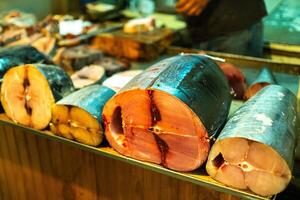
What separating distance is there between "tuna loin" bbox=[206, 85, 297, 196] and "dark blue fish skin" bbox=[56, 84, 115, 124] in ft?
2.42

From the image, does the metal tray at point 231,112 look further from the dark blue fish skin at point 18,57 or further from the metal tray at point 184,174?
the dark blue fish skin at point 18,57

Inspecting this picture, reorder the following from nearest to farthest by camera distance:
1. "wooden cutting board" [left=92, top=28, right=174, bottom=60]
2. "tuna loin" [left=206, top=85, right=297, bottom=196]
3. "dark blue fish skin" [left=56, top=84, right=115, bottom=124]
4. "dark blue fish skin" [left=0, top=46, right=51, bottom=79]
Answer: "tuna loin" [left=206, top=85, right=297, bottom=196] → "dark blue fish skin" [left=56, top=84, right=115, bottom=124] → "dark blue fish skin" [left=0, top=46, right=51, bottom=79] → "wooden cutting board" [left=92, top=28, right=174, bottom=60]

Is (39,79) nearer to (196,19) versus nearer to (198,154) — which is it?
(198,154)

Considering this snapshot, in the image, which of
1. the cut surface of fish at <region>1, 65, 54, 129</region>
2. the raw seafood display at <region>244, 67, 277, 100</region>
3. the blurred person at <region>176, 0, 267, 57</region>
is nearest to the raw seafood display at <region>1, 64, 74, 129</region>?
the cut surface of fish at <region>1, 65, 54, 129</region>

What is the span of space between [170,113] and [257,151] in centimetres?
46

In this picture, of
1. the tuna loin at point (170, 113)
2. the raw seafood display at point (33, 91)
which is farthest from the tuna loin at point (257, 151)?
the raw seafood display at point (33, 91)

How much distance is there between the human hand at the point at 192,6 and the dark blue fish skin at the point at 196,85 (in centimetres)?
227

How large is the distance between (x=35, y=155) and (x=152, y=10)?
375 cm

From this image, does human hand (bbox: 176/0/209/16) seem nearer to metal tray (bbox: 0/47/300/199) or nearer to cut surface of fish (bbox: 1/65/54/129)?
metal tray (bbox: 0/47/300/199)

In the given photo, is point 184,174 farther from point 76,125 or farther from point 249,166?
point 76,125

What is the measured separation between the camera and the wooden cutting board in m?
4.02

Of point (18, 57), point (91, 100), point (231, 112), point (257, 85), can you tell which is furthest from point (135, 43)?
point (91, 100)

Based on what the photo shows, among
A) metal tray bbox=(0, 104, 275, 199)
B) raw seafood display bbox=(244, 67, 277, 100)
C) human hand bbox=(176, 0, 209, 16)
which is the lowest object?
metal tray bbox=(0, 104, 275, 199)

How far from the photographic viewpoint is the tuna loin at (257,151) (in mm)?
1557
